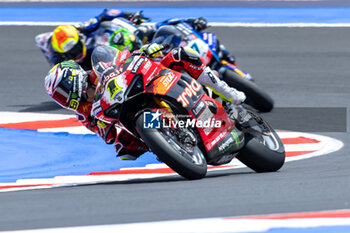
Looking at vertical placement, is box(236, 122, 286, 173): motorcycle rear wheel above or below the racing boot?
below

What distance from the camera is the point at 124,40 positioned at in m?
10.5

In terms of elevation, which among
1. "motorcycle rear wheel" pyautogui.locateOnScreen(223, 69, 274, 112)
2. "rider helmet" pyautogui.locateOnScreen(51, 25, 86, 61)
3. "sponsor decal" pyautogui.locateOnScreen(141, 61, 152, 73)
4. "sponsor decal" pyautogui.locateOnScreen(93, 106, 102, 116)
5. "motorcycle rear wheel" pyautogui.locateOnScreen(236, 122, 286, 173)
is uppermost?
"sponsor decal" pyautogui.locateOnScreen(141, 61, 152, 73)

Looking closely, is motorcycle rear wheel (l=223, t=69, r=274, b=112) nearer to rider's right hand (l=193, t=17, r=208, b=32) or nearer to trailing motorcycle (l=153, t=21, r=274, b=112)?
trailing motorcycle (l=153, t=21, r=274, b=112)

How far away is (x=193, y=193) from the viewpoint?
5.65 meters

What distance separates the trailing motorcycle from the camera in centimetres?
1012

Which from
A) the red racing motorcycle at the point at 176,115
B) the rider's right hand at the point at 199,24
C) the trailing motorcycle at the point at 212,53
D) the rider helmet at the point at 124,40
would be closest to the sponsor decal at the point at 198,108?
the red racing motorcycle at the point at 176,115

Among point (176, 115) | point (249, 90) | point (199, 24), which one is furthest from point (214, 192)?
point (199, 24)

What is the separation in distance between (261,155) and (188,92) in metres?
0.82

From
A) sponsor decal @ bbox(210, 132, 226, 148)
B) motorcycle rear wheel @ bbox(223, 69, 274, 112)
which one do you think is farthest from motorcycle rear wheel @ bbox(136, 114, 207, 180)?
motorcycle rear wheel @ bbox(223, 69, 274, 112)

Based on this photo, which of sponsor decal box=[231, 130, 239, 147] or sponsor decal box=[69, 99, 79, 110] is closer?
sponsor decal box=[231, 130, 239, 147]

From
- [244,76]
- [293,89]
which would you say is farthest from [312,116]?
[293,89]

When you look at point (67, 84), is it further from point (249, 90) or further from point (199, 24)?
point (199, 24)

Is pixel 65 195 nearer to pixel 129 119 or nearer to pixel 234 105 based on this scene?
pixel 129 119

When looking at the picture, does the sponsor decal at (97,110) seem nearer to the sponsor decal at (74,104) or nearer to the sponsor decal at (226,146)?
the sponsor decal at (74,104)
